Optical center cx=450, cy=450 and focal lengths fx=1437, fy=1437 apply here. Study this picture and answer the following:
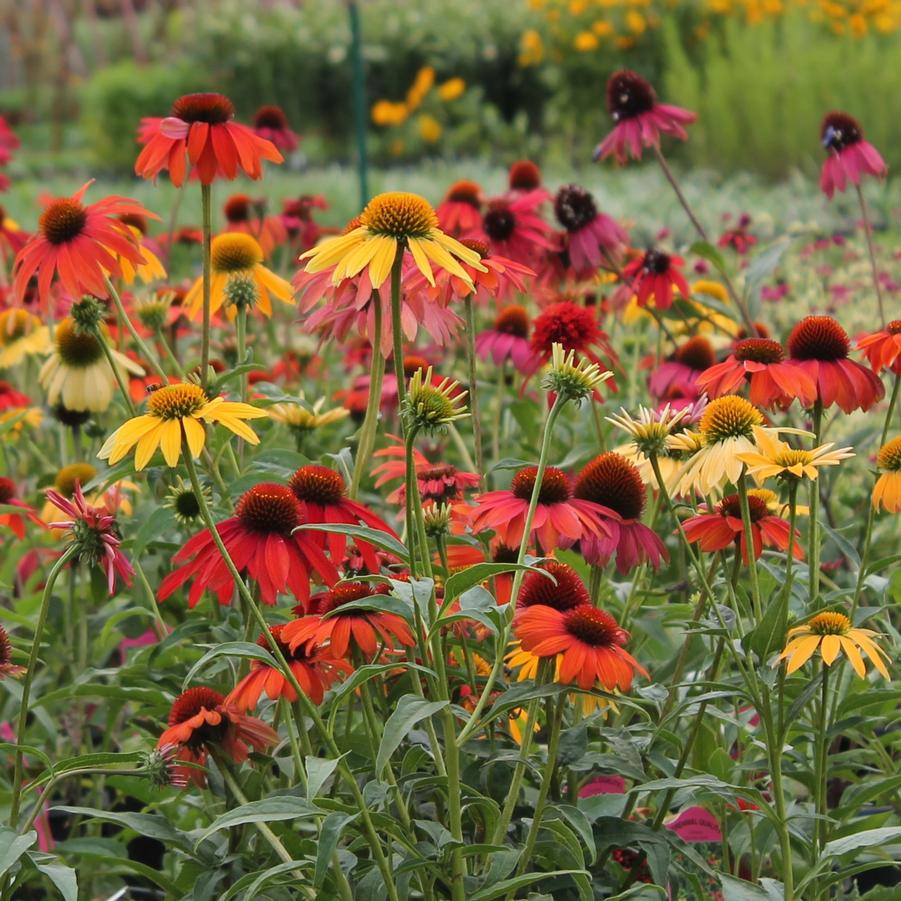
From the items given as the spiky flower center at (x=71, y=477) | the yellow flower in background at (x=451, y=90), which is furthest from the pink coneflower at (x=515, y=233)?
the yellow flower in background at (x=451, y=90)

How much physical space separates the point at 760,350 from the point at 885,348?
155 mm

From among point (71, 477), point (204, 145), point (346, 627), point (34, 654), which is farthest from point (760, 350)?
point (71, 477)

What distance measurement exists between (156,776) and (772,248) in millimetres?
1465

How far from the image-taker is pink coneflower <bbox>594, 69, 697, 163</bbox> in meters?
2.54

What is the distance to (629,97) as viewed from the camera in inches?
100

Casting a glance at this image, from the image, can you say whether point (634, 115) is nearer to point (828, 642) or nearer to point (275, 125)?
point (275, 125)

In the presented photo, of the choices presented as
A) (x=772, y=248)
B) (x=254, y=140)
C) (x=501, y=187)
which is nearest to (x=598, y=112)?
(x=501, y=187)

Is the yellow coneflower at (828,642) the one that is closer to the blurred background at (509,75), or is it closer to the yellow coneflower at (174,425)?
the yellow coneflower at (174,425)

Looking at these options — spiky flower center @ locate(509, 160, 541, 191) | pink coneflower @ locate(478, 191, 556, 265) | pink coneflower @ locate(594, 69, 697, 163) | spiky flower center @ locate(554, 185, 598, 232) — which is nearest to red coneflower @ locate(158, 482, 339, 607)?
pink coneflower @ locate(478, 191, 556, 265)

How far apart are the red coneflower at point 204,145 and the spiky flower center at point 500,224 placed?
0.72 m

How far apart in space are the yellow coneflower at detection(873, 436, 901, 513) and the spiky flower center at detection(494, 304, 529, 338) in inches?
38.6

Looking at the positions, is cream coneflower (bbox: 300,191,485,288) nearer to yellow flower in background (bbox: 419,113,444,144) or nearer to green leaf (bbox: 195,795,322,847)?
green leaf (bbox: 195,795,322,847)

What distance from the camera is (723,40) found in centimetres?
968

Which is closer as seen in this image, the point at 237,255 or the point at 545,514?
the point at 545,514
